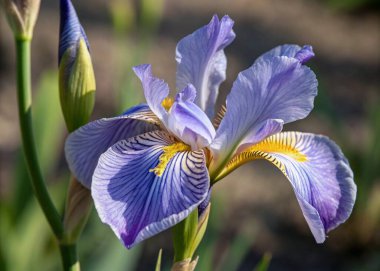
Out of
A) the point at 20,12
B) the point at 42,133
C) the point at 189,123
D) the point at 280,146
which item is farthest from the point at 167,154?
the point at 42,133

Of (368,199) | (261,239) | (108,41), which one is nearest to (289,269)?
(261,239)

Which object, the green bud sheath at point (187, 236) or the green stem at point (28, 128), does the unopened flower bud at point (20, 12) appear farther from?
the green bud sheath at point (187, 236)

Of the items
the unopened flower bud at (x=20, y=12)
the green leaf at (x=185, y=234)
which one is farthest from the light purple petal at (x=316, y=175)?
the unopened flower bud at (x=20, y=12)

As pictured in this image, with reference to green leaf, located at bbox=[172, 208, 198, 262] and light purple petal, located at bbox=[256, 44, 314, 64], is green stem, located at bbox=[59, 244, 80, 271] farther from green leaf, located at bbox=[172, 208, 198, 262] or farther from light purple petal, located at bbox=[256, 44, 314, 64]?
light purple petal, located at bbox=[256, 44, 314, 64]

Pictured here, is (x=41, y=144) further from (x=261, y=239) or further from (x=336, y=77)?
(x=336, y=77)

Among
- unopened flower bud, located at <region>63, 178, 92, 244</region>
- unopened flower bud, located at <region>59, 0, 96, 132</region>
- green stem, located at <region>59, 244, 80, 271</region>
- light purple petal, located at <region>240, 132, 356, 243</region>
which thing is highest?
unopened flower bud, located at <region>59, 0, 96, 132</region>

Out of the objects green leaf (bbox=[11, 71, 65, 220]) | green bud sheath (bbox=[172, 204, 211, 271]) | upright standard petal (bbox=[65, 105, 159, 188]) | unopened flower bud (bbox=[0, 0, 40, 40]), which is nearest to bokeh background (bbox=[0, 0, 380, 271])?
green leaf (bbox=[11, 71, 65, 220])

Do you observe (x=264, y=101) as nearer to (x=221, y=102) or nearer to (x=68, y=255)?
(x=68, y=255)
